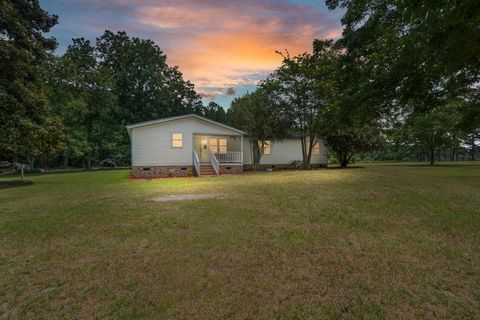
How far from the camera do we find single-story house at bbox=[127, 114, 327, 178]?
1643cm

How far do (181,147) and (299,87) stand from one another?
1100 centimetres

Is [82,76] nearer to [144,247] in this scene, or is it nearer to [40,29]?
[40,29]

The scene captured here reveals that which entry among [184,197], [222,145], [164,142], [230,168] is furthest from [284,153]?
[184,197]

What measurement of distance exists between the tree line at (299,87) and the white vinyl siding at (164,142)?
3.91 m

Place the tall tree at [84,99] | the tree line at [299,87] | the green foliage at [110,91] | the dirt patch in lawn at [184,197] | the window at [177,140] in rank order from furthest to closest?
the green foliage at [110,91] → the tall tree at [84,99] → the window at [177,140] → the dirt patch in lawn at [184,197] → the tree line at [299,87]

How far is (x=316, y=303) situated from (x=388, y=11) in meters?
11.0

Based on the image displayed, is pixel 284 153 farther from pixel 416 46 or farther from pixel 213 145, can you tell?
pixel 416 46

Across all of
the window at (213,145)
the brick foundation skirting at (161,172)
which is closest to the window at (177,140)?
the brick foundation skirting at (161,172)

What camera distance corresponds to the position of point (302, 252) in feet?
11.9

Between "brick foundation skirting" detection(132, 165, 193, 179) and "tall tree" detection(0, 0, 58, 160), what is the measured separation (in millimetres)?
5377

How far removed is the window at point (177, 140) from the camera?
17.3 m

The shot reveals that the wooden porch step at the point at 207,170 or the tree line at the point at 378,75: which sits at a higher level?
the tree line at the point at 378,75

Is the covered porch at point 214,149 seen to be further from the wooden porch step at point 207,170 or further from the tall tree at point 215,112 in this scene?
the tall tree at point 215,112

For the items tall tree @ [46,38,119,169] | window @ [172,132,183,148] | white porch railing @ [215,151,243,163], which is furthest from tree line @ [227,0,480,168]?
tall tree @ [46,38,119,169]
